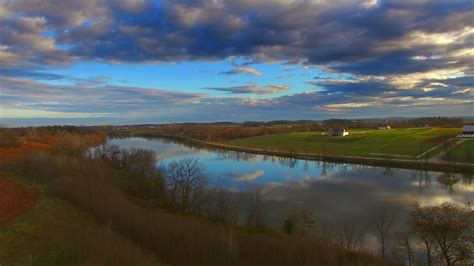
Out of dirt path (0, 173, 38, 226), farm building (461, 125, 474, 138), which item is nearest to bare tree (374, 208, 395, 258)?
dirt path (0, 173, 38, 226)

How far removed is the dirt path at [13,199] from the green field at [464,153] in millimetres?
47155

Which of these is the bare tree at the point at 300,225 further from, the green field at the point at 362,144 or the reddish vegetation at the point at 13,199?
the green field at the point at 362,144

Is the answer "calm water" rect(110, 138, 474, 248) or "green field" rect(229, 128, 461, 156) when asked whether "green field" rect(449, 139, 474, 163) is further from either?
"calm water" rect(110, 138, 474, 248)

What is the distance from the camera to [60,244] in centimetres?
1258

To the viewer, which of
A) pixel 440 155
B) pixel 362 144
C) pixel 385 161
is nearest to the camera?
pixel 385 161

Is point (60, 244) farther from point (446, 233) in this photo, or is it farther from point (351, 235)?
point (446, 233)

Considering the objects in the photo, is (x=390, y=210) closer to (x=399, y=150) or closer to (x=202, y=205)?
(x=202, y=205)

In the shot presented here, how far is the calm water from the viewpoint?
1031 inches

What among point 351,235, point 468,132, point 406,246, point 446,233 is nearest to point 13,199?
point 351,235

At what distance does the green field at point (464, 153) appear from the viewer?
4894 cm

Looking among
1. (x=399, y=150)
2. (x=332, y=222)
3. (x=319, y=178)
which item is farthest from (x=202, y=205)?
(x=399, y=150)

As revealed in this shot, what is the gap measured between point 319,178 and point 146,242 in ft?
94.2

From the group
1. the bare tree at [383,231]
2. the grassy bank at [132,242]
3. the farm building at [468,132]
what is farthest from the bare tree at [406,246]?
the farm building at [468,132]

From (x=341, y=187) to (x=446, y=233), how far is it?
68.3ft
